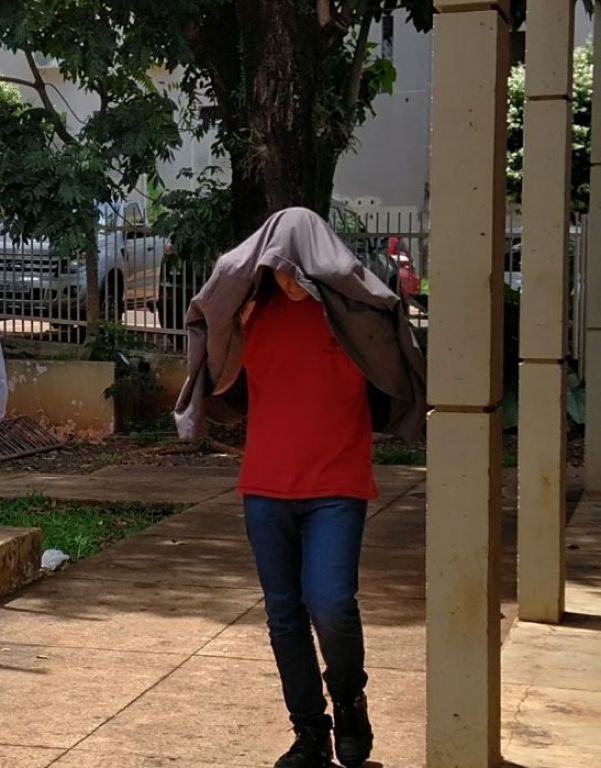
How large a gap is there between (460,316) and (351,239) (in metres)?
9.88

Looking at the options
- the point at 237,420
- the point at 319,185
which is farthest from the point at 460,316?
the point at 319,185

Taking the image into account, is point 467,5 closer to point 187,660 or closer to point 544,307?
point 544,307

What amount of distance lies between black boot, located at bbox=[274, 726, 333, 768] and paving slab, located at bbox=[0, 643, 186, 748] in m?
0.89

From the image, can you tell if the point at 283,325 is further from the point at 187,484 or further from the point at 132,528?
the point at 187,484

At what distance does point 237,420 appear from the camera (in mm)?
4547

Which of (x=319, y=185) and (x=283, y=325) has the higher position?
(x=319, y=185)

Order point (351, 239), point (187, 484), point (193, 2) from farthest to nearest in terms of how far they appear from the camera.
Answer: point (351, 239) < point (193, 2) < point (187, 484)

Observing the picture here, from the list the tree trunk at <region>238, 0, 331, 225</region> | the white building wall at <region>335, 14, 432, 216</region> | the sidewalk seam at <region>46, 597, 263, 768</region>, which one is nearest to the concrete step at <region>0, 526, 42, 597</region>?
the sidewalk seam at <region>46, 597, 263, 768</region>

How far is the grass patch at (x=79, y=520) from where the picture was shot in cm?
836

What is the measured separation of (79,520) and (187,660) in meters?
3.62

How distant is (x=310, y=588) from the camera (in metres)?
4.13

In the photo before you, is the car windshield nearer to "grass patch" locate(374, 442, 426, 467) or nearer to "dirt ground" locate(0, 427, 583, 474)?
"dirt ground" locate(0, 427, 583, 474)

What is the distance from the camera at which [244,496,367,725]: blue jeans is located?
4113mm

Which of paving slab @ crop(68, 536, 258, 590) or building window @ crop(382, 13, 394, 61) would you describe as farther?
building window @ crop(382, 13, 394, 61)
